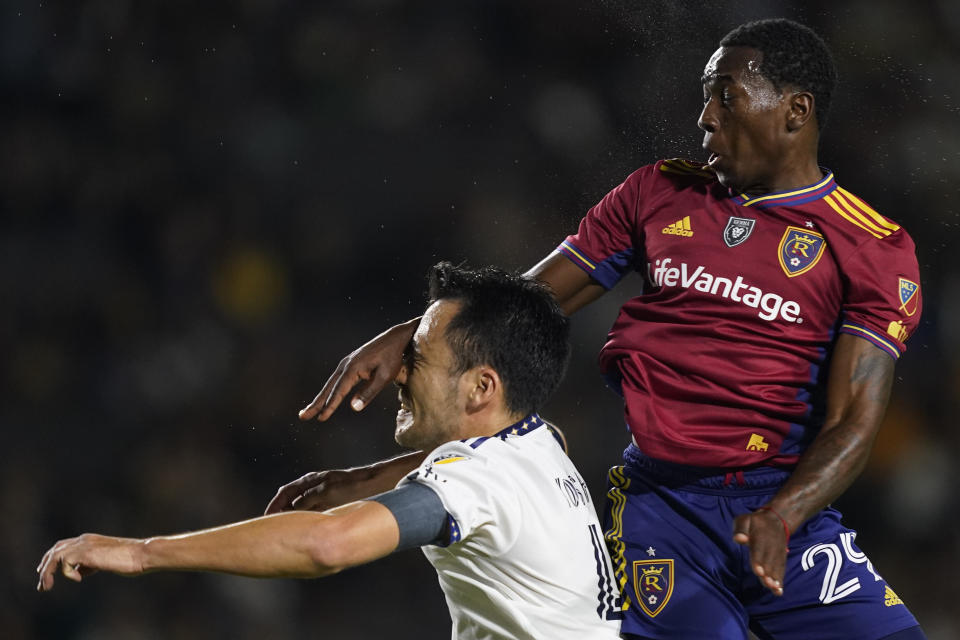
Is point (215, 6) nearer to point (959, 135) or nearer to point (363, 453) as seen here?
point (363, 453)

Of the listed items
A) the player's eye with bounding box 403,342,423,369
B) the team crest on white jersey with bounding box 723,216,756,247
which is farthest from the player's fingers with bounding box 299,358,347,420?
the team crest on white jersey with bounding box 723,216,756,247

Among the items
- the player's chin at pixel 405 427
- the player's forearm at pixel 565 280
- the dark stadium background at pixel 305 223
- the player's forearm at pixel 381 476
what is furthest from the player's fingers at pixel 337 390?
the dark stadium background at pixel 305 223

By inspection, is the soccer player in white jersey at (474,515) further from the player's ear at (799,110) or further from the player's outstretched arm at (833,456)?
the player's ear at (799,110)

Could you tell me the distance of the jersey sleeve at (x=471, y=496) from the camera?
1.42 metres

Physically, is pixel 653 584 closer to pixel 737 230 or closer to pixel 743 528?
pixel 743 528

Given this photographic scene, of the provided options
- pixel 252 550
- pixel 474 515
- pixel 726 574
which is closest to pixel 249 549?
pixel 252 550

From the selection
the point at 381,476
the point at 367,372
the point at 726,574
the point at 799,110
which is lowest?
the point at 726,574

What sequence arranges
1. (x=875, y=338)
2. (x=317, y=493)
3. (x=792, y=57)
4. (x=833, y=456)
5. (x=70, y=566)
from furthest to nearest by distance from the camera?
1. (x=317, y=493)
2. (x=792, y=57)
3. (x=875, y=338)
4. (x=833, y=456)
5. (x=70, y=566)

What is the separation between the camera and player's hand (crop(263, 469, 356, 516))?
1959mm

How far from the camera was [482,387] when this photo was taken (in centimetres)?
170

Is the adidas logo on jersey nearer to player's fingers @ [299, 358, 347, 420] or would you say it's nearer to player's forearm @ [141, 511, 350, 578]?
player's fingers @ [299, 358, 347, 420]

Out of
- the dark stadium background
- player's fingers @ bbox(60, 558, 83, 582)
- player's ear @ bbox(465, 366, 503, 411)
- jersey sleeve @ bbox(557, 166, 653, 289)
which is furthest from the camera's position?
the dark stadium background

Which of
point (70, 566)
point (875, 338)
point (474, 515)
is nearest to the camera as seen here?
point (70, 566)

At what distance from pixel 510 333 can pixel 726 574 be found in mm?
568
